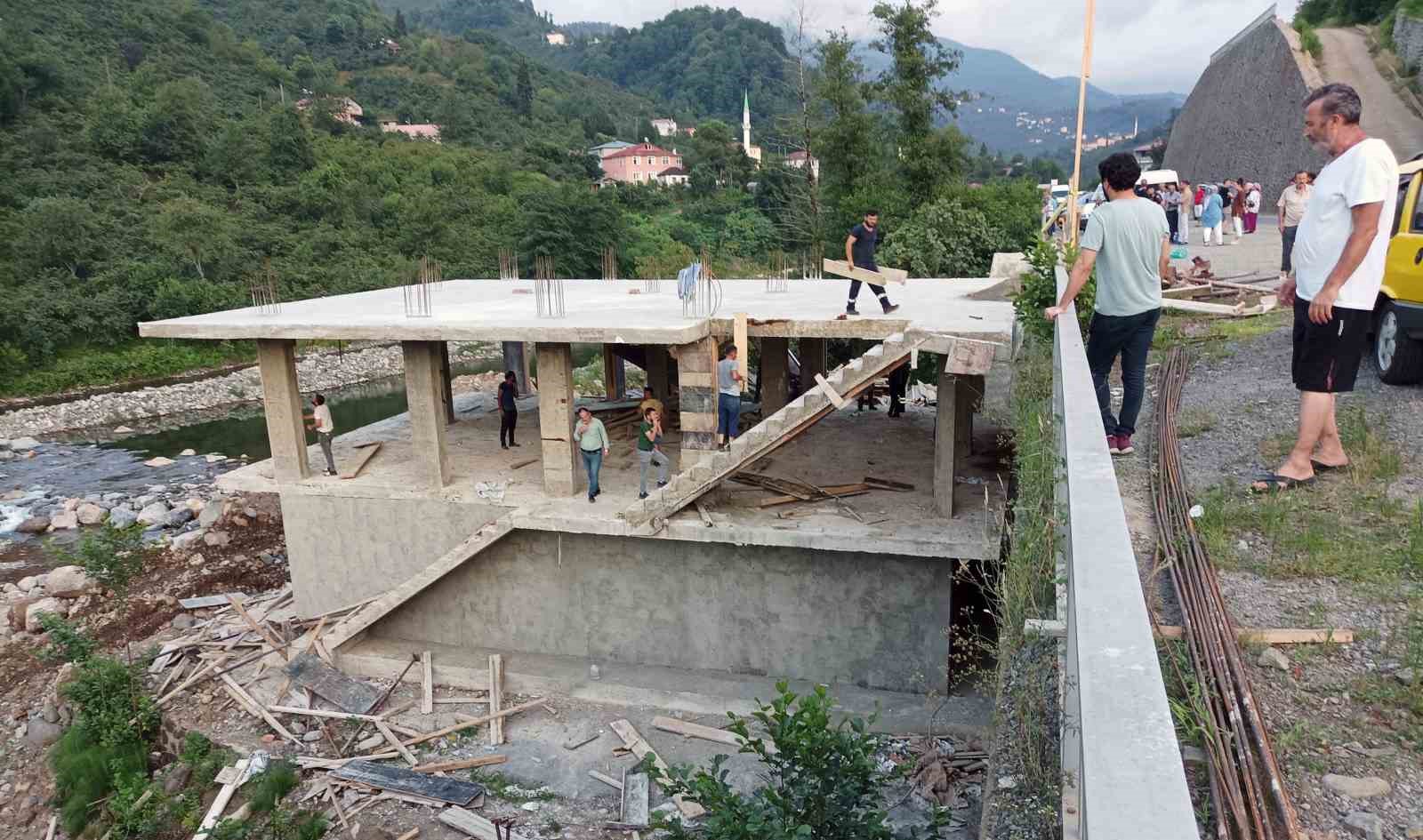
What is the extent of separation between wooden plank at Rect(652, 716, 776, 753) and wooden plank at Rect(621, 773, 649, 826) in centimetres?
95

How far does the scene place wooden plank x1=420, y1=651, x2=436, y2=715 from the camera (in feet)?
43.2

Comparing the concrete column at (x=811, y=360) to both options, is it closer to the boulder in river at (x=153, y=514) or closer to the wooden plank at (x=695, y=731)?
the wooden plank at (x=695, y=731)

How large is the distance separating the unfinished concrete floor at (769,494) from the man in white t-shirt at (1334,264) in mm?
4314

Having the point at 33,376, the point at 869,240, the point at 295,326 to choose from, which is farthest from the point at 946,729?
the point at 33,376

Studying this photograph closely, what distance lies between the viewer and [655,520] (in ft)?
40.5

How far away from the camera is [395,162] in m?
67.5

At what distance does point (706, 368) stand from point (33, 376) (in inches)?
1440

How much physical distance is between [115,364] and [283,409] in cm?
3045

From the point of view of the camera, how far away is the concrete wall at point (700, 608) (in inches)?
483

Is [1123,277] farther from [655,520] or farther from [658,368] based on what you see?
[658,368]

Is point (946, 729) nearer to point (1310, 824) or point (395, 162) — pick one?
point (1310, 824)

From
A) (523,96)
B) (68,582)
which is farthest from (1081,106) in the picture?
(523,96)

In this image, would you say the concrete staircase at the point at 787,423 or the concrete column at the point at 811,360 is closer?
the concrete staircase at the point at 787,423

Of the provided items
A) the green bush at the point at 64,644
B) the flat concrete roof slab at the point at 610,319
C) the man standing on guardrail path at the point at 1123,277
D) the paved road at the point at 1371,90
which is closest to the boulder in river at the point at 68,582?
the green bush at the point at 64,644
